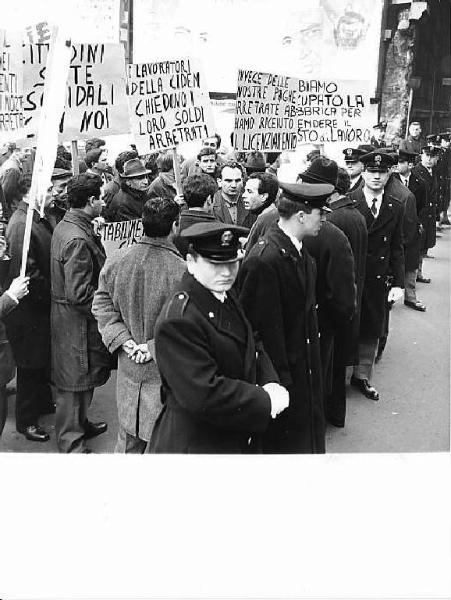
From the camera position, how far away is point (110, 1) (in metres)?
14.6

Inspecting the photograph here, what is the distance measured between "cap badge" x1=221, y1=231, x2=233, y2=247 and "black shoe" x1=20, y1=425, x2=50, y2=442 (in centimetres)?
275

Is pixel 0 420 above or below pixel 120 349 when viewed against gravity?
below

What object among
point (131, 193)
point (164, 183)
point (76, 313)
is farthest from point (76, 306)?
point (164, 183)

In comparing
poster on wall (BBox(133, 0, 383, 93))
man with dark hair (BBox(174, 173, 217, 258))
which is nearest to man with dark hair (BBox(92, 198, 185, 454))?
man with dark hair (BBox(174, 173, 217, 258))

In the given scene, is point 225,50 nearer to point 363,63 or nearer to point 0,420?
point 363,63

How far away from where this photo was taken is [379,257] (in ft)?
19.7

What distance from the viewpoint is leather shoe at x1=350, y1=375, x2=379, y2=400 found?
596cm

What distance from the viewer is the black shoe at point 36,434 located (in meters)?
4.95

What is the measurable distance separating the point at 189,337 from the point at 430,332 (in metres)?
5.87

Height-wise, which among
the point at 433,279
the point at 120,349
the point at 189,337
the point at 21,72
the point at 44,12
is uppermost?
the point at 44,12

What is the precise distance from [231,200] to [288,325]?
3257 millimetres

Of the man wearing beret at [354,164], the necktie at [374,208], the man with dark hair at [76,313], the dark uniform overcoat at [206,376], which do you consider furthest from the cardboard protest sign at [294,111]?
the dark uniform overcoat at [206,376]
